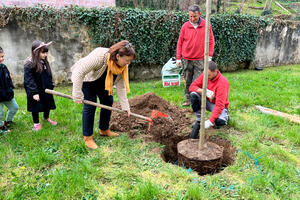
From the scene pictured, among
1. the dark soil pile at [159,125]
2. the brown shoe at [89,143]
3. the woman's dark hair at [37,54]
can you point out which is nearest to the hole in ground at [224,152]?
the dark soil pile at [159,125]

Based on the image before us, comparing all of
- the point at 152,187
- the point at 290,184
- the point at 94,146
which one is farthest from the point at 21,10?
the point at 290,184

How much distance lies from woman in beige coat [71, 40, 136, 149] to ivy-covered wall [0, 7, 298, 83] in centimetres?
408

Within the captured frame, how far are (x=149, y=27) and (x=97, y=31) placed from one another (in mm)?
1662

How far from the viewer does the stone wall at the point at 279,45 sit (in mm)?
10280

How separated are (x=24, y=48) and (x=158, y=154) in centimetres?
541

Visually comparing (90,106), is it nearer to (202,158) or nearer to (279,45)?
(202,158)

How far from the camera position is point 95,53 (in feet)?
9.88

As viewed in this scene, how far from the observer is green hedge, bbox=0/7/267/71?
6.64 meters

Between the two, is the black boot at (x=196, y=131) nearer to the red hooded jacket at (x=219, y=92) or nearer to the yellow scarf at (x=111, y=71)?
the red hooded jacket at (x=219, y=92)

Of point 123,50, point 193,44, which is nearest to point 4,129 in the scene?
point 123,50

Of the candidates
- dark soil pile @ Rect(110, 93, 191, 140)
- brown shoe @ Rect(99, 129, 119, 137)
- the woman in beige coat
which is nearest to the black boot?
dark soil pile @ Rect(110, 93, 191, 140)

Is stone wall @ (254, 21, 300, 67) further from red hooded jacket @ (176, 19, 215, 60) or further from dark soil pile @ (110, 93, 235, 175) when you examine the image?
dark soil pile @ (110, 93, 235, 175)

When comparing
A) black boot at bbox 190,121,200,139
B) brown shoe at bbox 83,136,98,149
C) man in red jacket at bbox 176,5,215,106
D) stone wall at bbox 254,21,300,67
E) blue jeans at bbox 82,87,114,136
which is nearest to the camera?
blue jeans at bbox 82,87,114,136

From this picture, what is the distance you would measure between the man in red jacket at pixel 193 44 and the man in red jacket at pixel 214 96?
125 cm
